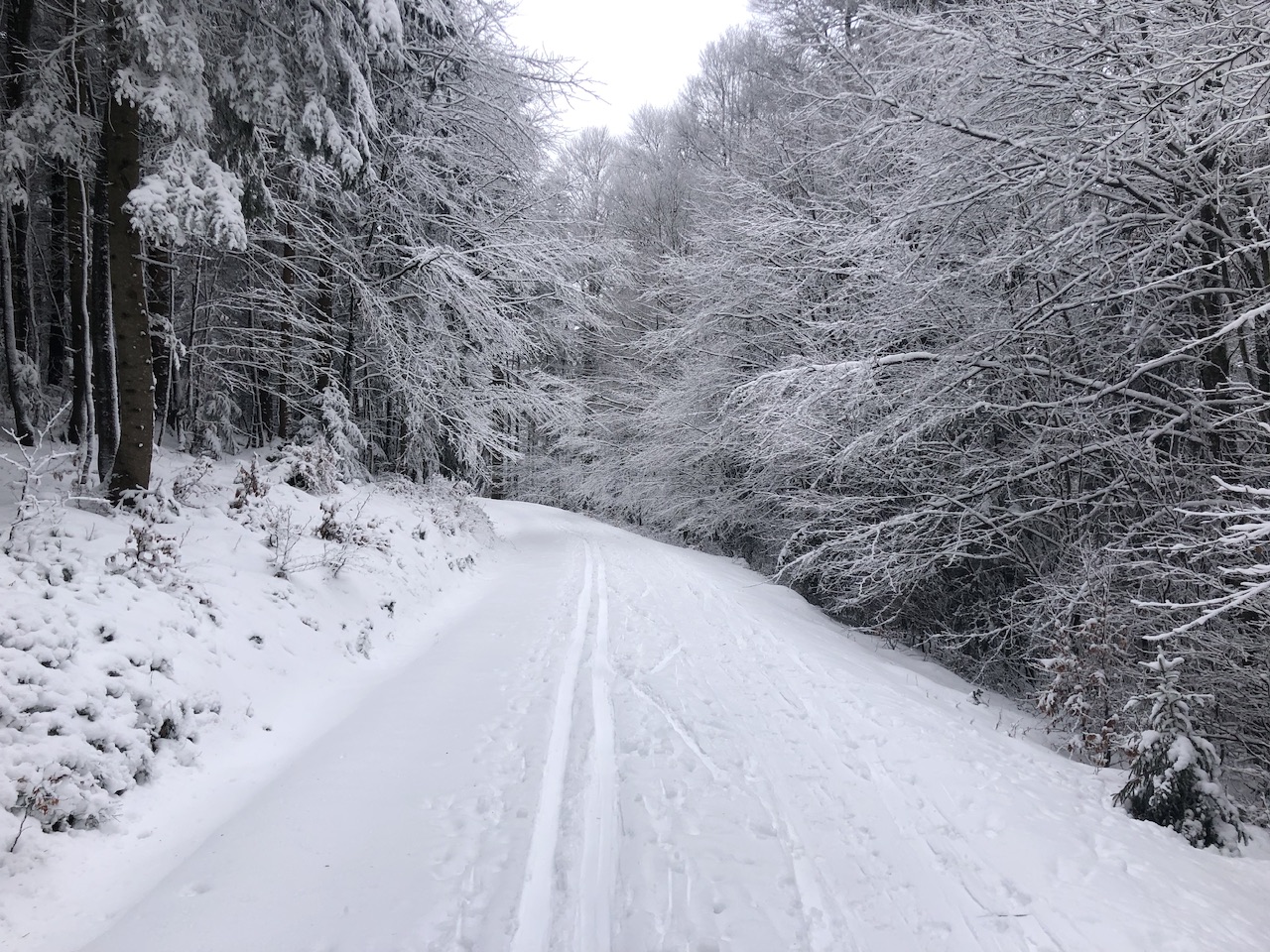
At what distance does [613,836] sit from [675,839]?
13.4 inches

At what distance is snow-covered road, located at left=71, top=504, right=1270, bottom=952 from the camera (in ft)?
9.22

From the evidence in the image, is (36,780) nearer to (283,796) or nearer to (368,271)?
(283,796)

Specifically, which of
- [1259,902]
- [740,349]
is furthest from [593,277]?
[1259,902]

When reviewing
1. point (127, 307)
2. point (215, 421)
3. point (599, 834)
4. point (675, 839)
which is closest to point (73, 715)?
point (599, 834)

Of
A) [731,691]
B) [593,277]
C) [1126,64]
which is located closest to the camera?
[1126,64]

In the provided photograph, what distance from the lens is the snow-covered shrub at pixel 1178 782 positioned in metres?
3.79

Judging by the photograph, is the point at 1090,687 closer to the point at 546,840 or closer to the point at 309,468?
the point at 546,840

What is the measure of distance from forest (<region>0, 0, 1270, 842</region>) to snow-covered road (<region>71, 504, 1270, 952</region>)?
1.12 metres

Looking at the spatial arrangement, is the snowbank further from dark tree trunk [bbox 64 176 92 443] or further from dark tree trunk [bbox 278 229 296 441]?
dark tree trunk [bbox 278 229 296 441]

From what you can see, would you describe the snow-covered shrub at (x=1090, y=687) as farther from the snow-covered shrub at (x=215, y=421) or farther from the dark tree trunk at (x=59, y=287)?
the dark tree trunk at (x=59, y=287)

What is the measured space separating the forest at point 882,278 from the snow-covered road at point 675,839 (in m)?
1.12

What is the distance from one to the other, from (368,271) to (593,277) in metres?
6.20

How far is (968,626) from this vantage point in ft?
32.1

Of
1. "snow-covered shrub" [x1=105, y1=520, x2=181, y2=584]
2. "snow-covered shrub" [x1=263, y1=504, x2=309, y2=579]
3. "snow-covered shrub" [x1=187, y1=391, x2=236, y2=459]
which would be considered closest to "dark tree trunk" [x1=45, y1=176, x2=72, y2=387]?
"snow-covered shrub" [x1=187, y1=391, x2=236, y2=459]
